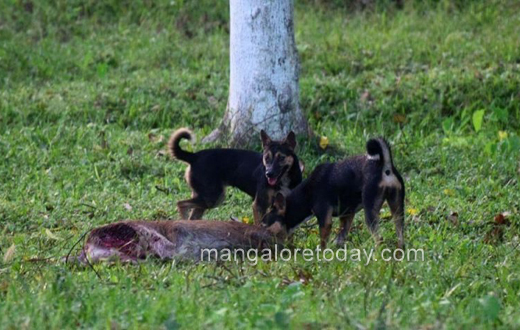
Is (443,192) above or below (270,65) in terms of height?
below

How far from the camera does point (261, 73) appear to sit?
1038 centimetres

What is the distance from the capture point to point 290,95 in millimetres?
10492

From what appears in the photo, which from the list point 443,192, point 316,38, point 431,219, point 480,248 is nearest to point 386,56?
point 316,38

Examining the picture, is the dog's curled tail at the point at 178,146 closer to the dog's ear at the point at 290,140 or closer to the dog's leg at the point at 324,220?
the dog's ear at the point at 290,140

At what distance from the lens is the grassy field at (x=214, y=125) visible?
17.9 ft

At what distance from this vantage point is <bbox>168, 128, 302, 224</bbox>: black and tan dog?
841 cm

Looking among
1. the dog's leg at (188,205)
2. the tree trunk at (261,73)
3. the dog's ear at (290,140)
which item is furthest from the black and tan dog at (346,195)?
the tree trunk at (261,73)

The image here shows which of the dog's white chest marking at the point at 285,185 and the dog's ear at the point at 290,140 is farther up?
the dog's ear at the point at 290,140

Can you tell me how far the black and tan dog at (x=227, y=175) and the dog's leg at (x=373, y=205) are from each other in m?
1.13

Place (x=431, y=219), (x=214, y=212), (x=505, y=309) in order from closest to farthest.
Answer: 1. (x=505, y=309)
2. (x=431, y=219)
3. (x=214, y=212)

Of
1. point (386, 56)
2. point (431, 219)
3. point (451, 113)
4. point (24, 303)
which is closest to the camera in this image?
point (24, 303)

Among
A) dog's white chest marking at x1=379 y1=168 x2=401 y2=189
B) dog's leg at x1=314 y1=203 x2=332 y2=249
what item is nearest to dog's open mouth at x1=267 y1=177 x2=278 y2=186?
dog's leg at x1=314 y1=203 x2=332 y2=249

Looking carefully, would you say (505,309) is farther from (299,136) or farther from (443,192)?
(299,136)

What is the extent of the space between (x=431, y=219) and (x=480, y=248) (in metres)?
1.03
